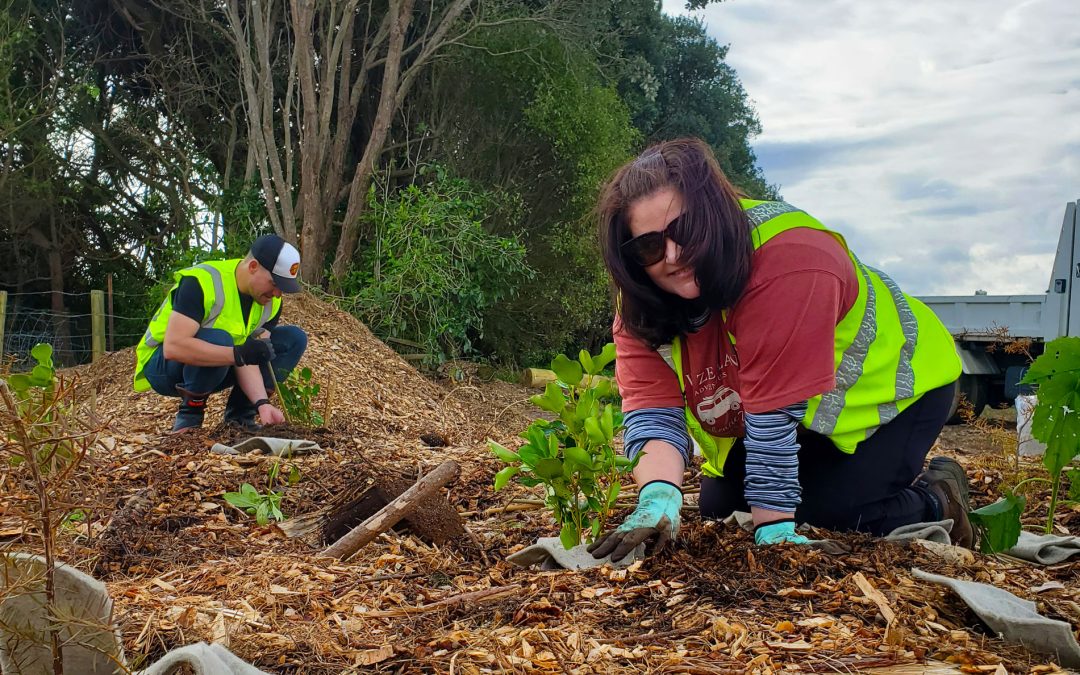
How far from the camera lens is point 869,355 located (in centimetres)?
291

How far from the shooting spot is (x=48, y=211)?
1393 centimetres

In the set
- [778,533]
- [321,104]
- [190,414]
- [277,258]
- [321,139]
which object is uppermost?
[321,104]

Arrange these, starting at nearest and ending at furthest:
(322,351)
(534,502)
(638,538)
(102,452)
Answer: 1. (638,538)
2. (534,502)
3. (102,452)
4. (322,351)

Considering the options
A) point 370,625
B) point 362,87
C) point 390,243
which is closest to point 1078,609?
point 370,625

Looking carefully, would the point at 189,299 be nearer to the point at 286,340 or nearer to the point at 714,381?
the point at 286,340

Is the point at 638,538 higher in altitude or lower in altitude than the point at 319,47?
lower

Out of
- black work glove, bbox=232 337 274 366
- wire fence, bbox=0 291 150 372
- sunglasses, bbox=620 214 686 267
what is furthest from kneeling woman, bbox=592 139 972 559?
wire fence, bbox=0 291 150 372

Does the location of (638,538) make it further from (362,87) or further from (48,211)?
(48,211)

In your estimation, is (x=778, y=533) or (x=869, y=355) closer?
(x=778, y=533)

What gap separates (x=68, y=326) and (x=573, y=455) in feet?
42.1

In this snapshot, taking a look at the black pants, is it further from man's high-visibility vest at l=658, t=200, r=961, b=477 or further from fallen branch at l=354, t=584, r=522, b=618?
fallen branch at l=354, t=584, r=522, b=618

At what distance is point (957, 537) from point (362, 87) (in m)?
11.2

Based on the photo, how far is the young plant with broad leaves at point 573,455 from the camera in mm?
2791

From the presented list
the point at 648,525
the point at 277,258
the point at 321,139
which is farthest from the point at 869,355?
the point at 321,139
